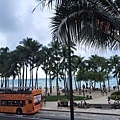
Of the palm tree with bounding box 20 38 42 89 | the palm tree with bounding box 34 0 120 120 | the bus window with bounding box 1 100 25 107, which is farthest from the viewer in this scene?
the palm tree with bounding box 20 38 42 89

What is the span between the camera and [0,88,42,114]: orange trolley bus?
106 ft

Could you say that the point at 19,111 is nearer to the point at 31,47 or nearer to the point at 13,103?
the point at 13,103

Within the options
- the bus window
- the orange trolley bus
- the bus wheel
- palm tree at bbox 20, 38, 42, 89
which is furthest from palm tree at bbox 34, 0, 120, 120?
palm tree at bbox 20, 38, 42, 89

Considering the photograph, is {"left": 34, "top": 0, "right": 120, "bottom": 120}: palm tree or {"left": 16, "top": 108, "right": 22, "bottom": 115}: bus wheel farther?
{"left": 16, "top": 108, "right": 22, "bottom": 115}: bus wheel

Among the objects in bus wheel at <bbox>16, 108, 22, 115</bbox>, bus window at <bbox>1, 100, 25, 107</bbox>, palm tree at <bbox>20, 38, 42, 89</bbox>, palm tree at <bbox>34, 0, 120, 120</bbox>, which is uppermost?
palm tree at <bbox>20, 38, 42, 89</bbox>

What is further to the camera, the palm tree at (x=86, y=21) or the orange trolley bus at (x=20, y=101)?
the orange trolley bus at (x=20, y=101)

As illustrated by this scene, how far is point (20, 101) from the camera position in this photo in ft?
108

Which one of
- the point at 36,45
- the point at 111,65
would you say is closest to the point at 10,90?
the point at 36,45

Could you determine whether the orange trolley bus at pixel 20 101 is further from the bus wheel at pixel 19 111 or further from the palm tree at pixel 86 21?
the palm tree at pixel 86 21

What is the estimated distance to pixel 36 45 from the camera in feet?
209

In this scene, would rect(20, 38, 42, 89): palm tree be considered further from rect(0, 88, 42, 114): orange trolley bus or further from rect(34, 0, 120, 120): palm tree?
rect(34, 0, 120, 120): palm tree

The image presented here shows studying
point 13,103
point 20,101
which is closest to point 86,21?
point 20,101

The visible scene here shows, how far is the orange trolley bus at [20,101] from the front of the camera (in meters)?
32.2

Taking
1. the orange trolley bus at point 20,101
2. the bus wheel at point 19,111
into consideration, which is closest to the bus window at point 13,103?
the orange trolley bus at point 20,101
